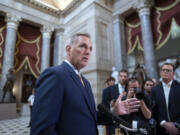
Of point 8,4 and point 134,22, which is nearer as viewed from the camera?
point 134,22

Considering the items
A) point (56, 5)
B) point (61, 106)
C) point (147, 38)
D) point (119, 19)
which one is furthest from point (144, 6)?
point (56, 5)

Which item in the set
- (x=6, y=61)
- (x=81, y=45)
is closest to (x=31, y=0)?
(x=6, y=61)

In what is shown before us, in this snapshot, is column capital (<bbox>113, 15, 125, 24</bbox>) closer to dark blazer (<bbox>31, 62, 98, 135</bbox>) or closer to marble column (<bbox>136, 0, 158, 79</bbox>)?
marble column (<bbox>136, 0, 158, 79</bbox>)

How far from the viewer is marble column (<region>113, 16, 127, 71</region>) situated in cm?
821

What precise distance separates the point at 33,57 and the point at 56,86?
34.8 ft

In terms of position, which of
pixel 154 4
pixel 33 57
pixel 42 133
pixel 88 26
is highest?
pixel 154 4

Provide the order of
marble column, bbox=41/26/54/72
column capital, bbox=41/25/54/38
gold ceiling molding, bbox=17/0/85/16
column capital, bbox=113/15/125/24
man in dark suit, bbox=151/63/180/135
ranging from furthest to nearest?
column capital, bbox=41/25/54/38 < marble column, bbox=41/26/54/72 < gold ceiling molding, bbox=17/0/85/16 < column capital, bbox=113/15/125/24 < man in dark suit, bbox=151/63/180/135

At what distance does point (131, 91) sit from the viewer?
133 cm

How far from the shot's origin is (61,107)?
87cm

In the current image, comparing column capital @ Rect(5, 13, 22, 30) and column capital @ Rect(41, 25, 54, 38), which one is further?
column capital @ Rect(41, 25, 54, 38)

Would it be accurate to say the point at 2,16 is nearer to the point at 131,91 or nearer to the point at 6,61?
the point at 6,61

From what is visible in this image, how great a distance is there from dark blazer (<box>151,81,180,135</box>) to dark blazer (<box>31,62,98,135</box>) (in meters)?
1.72

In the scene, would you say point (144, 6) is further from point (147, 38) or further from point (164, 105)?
point (164, 105)

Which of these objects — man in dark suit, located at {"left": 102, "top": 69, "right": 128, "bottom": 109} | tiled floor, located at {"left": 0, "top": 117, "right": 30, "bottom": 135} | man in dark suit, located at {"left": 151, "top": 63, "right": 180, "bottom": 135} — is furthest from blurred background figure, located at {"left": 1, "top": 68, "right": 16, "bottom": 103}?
man in dark suit, located at {"left": 151, "top": 63, "right": 180, "bottom": 135}
